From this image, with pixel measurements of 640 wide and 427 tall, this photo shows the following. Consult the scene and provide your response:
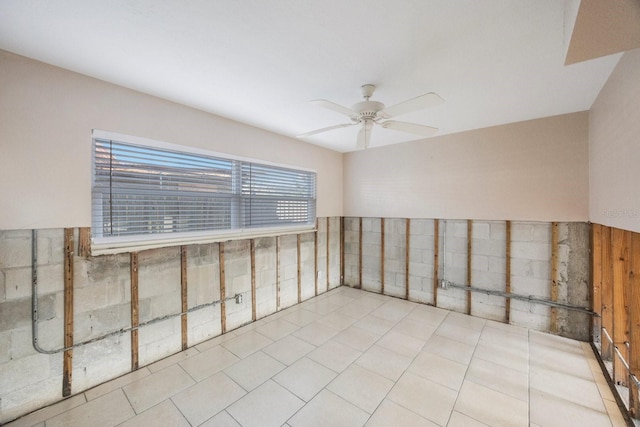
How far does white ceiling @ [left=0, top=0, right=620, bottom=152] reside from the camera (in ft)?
4.70

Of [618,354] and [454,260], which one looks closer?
[618,354]

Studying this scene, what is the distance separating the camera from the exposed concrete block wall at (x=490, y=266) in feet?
10.1

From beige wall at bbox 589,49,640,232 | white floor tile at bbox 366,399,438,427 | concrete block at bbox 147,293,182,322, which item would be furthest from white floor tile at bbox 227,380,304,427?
beige wall at bbox 589,49,640,232

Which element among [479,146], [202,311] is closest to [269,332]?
[202,311]

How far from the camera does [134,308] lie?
2.46 metres

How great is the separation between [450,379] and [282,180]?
10.4ft

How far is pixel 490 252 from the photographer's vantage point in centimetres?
359

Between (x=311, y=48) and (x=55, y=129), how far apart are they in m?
2.10

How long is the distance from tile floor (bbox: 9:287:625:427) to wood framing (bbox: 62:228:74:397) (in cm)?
17

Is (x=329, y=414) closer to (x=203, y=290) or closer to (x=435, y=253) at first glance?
(x=203, y=290)

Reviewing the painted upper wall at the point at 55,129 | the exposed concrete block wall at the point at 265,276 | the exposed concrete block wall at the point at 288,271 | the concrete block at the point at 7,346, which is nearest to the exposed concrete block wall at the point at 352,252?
the exposed concrete block wall at the point at 288,271

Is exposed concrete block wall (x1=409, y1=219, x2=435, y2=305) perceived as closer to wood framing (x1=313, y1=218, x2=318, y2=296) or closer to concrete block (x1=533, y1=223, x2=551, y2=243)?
concrete block (x1=533, y1=223, x2=551, y2=243)

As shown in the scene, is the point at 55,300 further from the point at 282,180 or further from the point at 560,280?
the point at 560,280

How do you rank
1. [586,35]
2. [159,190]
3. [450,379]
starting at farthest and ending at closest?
[159,190], [450,379], [586,35]
